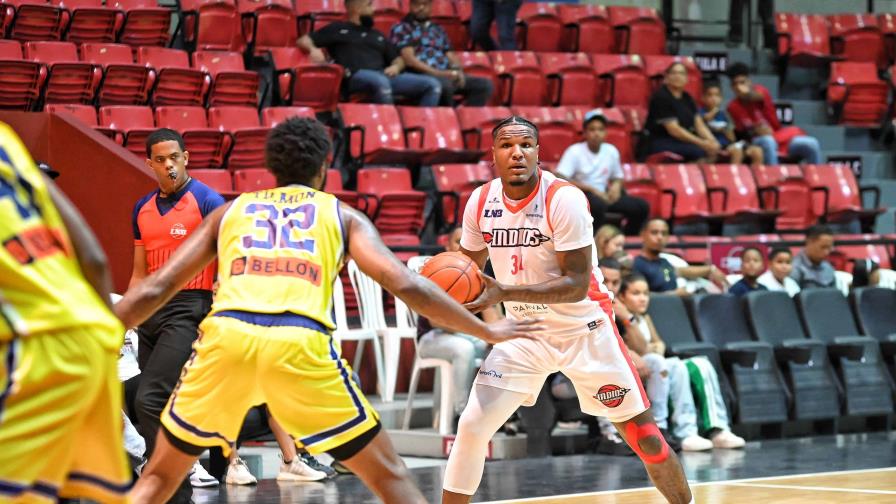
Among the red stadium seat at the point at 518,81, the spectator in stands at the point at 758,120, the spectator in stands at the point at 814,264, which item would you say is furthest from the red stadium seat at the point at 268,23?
the spectator in stands at the point at 814,264

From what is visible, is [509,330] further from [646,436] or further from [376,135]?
[376,135]

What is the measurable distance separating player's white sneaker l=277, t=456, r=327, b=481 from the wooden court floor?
1.45 m

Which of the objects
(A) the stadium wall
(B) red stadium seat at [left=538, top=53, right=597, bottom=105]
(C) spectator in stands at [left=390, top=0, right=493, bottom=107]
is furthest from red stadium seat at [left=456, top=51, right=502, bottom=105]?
(A) the stadium wall

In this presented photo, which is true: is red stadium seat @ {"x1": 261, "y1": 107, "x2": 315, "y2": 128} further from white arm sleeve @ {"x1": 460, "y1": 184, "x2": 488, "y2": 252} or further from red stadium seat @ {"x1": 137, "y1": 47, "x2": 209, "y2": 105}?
white arm sleeve @ {"x1": 460, "y1": 184, "x2": 488, "y2": 252}

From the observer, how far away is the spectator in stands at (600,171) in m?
12.7

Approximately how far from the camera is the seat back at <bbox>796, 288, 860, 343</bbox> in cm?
1106

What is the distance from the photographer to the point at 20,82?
1120 centimetres

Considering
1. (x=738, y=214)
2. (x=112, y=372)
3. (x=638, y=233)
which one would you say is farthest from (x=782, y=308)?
(x=112, y=372)

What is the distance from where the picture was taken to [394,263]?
14.5ft

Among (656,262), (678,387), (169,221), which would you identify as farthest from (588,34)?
(169,221)

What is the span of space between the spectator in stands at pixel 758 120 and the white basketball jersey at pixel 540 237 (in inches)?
381

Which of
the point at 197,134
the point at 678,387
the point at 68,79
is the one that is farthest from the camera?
the point at 68,79

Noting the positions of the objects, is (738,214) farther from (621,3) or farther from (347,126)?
(621,3)

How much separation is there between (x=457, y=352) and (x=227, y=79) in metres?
4.42
